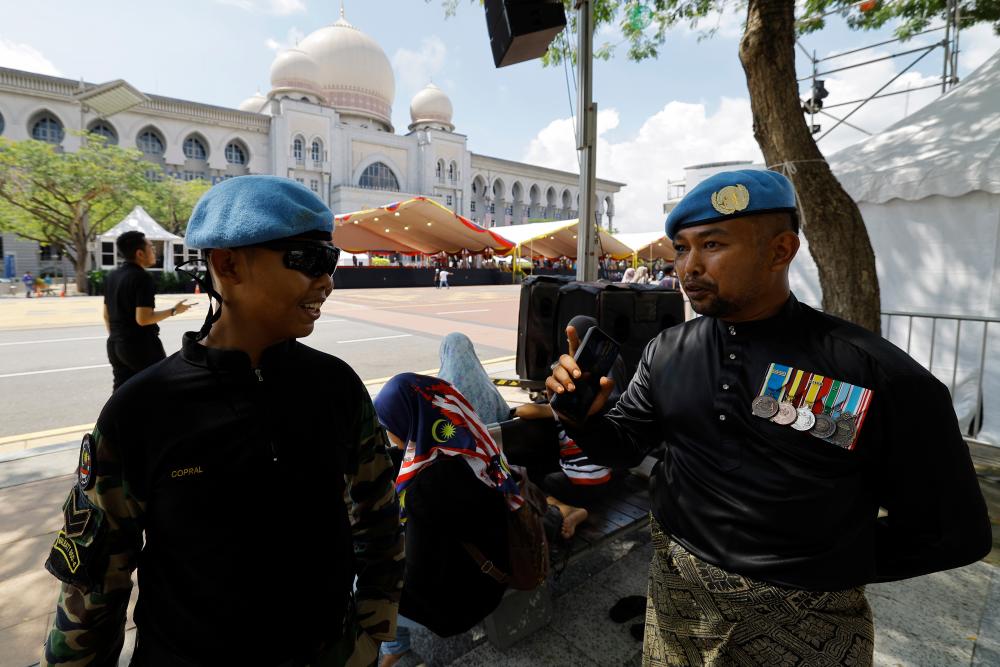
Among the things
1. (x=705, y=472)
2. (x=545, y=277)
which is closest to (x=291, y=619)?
(x=705, y=472)

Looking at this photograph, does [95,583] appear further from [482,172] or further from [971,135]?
[482,172]

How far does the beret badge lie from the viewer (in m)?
1.27

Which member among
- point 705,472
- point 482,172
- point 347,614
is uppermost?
point 482,172

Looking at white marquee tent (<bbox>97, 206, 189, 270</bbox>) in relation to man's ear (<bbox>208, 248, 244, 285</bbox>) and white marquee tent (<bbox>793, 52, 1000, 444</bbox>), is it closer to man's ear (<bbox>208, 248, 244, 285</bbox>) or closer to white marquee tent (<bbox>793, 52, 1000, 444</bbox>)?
white marquee tent (<bbox>793, 52, 1000, 444</bbox>)

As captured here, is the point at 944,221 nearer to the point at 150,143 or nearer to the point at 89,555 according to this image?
the point at 89,555

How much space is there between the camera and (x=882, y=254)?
19.1ft

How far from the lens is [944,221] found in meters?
5.27

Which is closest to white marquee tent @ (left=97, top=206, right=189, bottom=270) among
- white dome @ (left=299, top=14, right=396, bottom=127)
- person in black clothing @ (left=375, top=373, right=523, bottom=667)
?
person in black clothing @ (left=375, top=373, right=523, bottom=667)

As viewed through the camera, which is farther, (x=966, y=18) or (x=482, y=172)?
(x=482, y=172)

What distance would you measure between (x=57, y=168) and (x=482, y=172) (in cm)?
4760

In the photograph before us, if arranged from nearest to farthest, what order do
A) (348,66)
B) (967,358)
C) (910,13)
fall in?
1. (967,358)
2. (910,13)
3. (348,66)

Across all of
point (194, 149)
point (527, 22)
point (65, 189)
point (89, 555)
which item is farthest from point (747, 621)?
point (194, 149)

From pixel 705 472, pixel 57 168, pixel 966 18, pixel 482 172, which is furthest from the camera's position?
pixel 482 172

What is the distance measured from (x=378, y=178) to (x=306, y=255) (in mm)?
54929
